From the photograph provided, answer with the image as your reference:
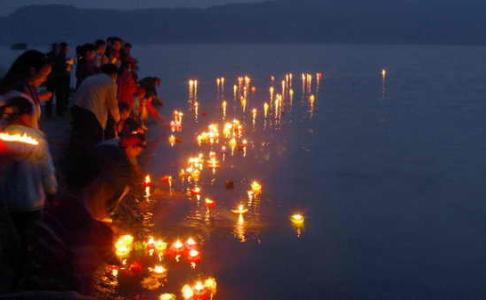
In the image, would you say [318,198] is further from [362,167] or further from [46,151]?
[46,151]

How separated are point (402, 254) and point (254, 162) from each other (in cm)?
506

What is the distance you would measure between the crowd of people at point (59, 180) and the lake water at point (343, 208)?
1.03 metres

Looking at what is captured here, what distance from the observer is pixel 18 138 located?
18.0 feet

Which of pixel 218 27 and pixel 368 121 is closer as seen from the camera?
pixel 368 121

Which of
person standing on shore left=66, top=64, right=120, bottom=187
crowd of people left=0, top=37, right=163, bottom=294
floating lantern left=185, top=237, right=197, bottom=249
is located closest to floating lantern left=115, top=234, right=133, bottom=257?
crowd of people left=0, top=37, right=163, bottom=294

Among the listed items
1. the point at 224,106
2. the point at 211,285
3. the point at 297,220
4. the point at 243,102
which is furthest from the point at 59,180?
the point at 243,102

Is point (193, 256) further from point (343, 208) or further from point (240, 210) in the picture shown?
Result: point (343, 208)

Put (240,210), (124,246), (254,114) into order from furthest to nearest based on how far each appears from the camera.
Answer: (254,114) < (240,210) < (124,246)

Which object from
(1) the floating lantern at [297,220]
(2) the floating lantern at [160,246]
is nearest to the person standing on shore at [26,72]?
(2) the floating lantern at [160,246]

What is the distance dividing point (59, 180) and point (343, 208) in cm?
395

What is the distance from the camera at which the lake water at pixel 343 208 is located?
741 cm

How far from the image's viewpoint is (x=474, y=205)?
1037cm

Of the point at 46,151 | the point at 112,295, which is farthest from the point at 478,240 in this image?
the point at 46,151

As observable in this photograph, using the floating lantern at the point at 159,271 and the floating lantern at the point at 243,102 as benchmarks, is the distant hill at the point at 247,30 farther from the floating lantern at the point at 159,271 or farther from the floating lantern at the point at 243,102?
the floating lantern at the point at 159,271
